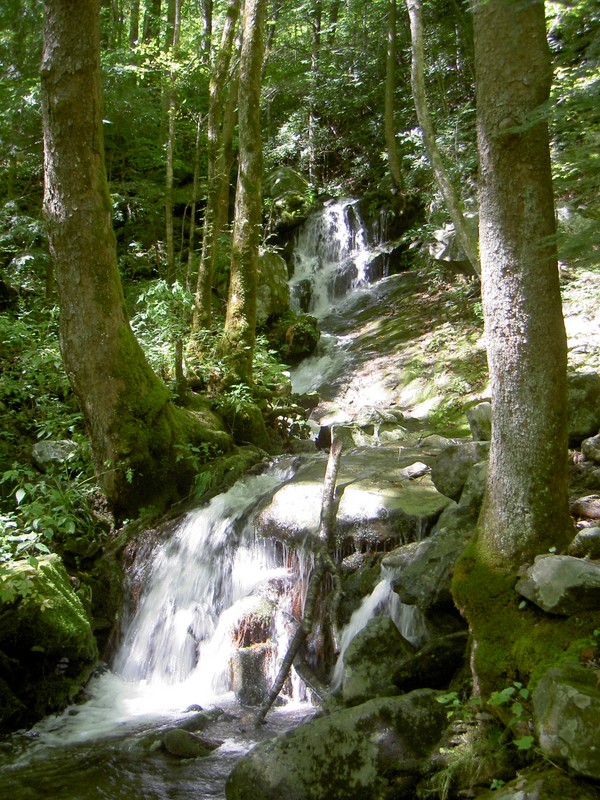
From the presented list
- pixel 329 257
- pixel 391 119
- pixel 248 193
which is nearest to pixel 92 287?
pixel 248 193

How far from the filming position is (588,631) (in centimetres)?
300

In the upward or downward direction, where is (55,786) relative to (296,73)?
downward

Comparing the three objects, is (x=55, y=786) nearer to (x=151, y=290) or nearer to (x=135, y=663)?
(x=135, y=663)

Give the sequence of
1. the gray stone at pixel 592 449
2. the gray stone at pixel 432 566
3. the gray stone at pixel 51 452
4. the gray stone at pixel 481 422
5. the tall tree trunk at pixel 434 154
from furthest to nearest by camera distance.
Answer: the tall tree trunk at pixel 434 154, the gray stone at pixel 51 452, the gray stone at pixel 481 422, the gray stone at pixel 592 449, the gray stone at pixel 432 566

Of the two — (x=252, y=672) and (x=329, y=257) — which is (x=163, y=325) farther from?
(x=329, y=257)

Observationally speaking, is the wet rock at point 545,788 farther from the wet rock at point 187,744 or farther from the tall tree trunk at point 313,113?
the tall tree trunk at point 313,113

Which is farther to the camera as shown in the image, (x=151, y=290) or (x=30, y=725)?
(x=151, y=290)

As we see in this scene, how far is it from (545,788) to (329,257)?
16.4 meters

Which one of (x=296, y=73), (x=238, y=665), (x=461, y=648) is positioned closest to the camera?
(x=461, y=648)

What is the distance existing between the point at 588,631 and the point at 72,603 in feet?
14.0

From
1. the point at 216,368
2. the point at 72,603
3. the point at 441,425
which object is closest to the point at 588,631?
the point at 72,603

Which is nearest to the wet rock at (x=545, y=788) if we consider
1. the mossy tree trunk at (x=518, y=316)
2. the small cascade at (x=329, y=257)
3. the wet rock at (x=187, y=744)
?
the mossy tree trunk at (x=518, y=316)

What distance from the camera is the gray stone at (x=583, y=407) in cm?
601

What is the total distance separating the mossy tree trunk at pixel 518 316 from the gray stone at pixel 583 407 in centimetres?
285
